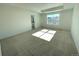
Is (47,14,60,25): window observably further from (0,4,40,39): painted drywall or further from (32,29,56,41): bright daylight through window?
(0,4,40,39): painted drywall

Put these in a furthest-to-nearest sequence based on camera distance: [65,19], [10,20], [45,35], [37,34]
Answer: [65,19] < [37,34] < [45,35] < [10,20]

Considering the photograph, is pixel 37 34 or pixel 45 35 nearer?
pixel 45 35

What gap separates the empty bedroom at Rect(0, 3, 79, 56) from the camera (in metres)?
1.85

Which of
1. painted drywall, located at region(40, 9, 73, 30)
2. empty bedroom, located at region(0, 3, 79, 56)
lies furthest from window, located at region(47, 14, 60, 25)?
painted drywall, located at region(40, 9, 73, 30)

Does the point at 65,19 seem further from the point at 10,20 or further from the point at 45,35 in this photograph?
the point at 10,20

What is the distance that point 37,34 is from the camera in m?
3.92

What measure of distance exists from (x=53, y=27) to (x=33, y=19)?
2.43 metres

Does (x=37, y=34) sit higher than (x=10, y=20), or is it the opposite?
(x=10, y=20)

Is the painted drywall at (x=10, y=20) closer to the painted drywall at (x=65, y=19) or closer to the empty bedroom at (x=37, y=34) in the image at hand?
the empty bedroom at (x=37, y=34)

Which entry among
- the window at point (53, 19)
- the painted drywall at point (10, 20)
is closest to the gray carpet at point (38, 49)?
the painted drywall at point (10, 20)

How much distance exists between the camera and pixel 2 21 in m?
2.92

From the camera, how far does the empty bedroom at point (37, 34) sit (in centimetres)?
185

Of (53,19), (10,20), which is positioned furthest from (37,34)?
(53,19)

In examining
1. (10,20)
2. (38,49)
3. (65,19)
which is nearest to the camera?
(38,49)
